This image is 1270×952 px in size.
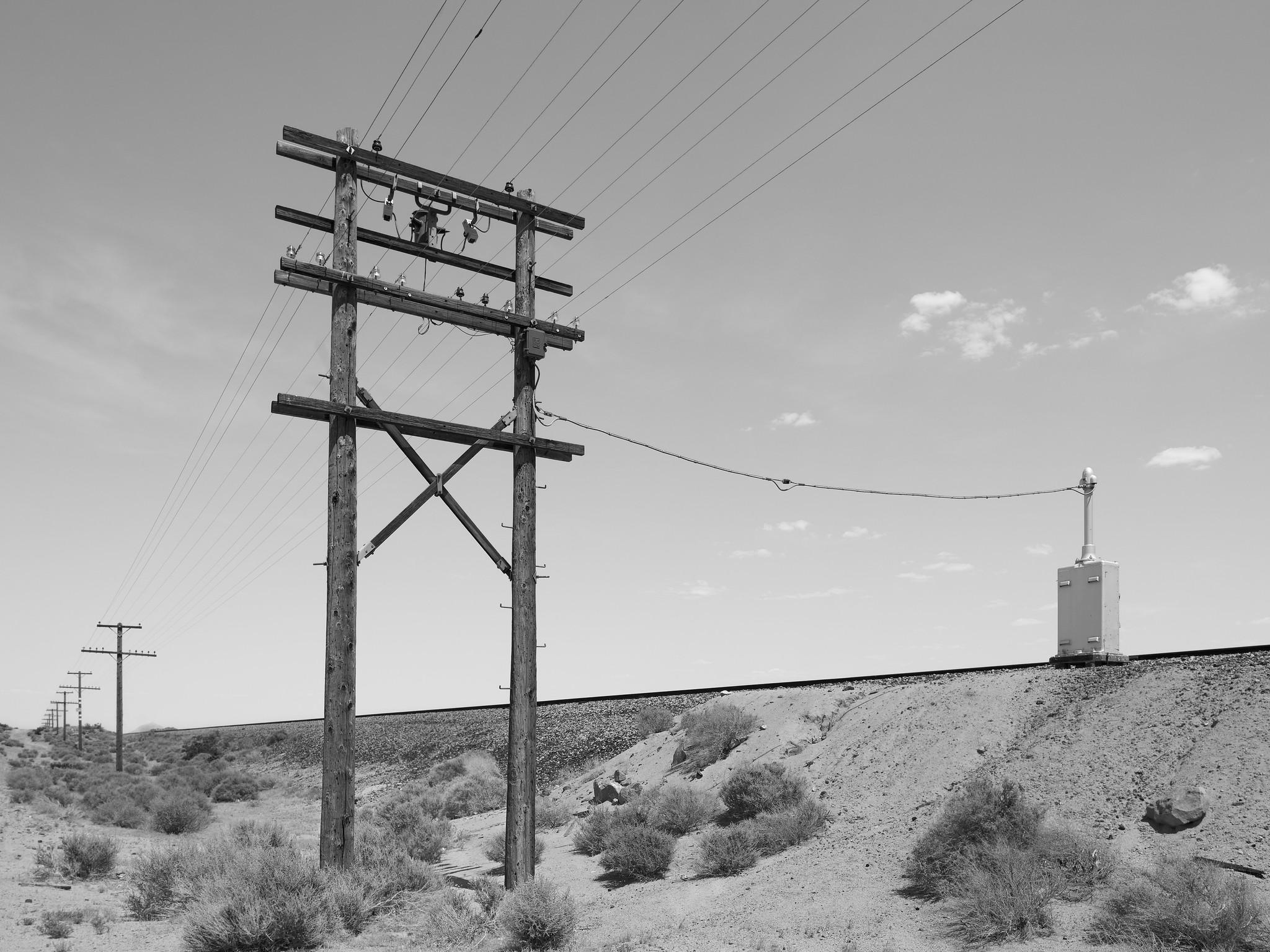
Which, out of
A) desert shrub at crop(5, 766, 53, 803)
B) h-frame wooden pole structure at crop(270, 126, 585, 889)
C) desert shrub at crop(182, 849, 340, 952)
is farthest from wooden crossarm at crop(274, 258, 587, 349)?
desert shrub at crop(5, 766, 53, 803)

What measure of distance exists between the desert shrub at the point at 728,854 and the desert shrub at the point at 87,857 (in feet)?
39.2

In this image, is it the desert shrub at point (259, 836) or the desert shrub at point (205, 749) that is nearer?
the desert shrub at point (259, 836)

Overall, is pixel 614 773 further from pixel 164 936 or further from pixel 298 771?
pixel 298 771

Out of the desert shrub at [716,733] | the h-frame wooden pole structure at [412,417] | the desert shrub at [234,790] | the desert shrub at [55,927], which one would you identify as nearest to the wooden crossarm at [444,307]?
the h-frame wooden pole structure at [412,417]

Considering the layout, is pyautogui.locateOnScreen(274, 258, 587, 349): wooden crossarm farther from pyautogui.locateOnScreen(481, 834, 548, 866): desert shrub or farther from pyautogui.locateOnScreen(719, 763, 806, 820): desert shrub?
pyautogui.locateOnScreen(481, 834, 548, 866): desert shrub

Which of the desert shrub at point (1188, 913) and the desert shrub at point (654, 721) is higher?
the desert shrub at point (1188, 913)

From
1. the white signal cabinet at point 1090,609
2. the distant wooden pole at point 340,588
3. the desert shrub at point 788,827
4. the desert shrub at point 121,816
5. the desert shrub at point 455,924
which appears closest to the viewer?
the desert shrub at point 455,924

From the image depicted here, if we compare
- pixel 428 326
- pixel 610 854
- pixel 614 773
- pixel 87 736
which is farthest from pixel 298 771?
pixel 87 736

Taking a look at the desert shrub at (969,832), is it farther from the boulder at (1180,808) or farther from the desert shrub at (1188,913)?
the desert shrub at (1188,913)

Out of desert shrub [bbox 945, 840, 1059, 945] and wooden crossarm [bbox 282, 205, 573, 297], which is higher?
wooden crossarm [bbox 282, 205, 573, 297]

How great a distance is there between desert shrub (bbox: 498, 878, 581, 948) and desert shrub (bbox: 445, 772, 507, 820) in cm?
1586

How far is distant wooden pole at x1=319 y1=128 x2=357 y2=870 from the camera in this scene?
14109 millimetres

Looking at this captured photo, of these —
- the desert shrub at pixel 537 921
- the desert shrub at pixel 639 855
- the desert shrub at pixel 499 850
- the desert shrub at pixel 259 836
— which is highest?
the desert shrub at pixel 537 921

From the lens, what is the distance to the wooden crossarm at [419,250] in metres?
14.8
